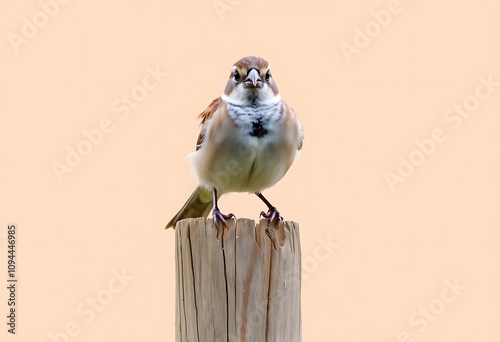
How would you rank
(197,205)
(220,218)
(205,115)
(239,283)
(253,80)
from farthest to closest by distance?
(197,205)
(205,115)
(253,80)
(220,218)
(239,283)

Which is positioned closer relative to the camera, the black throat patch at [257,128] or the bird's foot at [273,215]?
the bird's foot at [273,215]

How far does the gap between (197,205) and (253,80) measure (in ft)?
5.85

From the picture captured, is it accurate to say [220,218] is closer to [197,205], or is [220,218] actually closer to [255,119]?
[255,119]

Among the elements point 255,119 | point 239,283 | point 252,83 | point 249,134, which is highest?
point 252,83

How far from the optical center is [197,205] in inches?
299

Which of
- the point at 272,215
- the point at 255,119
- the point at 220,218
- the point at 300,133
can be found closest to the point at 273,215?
the point at 272,215

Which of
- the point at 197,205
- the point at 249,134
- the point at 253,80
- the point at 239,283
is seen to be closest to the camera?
the point at 239,283

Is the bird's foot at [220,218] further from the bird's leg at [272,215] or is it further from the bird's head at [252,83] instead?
the bird's head at [252,83]

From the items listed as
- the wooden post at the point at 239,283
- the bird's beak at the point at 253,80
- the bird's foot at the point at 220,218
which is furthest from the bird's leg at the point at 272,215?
the bird's beak at the point at 253,80

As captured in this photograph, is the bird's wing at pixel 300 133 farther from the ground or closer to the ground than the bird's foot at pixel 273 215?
farther from the ground

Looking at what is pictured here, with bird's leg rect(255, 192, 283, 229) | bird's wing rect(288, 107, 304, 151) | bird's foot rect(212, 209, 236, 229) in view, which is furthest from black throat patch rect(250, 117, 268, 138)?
bird's foot rect(212, 209, 236, 229)

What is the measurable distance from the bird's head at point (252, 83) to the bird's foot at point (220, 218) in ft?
3.80

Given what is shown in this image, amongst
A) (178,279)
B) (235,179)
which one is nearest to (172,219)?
(235,179)

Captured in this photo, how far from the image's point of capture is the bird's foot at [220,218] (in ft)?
18.7
